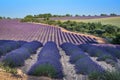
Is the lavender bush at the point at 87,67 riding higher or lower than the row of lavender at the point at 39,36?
higher

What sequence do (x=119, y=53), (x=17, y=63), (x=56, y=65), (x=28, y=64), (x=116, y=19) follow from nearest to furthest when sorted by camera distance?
(x=56, y=65) → (x=17, y=63) → (x=28, y=64) → (x=119, y=53) → (x=116, y=19)

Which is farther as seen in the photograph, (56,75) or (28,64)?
(28,64)

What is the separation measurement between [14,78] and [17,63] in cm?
346

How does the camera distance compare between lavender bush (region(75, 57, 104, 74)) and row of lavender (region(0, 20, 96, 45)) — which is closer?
lavender bush (region(75, 57, 104, 74))

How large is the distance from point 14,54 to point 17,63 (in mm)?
594

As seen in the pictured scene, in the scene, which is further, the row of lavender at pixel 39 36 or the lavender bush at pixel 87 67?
the row of lavender at pixel 39 36

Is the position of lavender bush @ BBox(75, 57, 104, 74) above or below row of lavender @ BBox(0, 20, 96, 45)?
above

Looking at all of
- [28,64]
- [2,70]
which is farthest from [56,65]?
[28,64]

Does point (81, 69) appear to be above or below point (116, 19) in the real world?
above

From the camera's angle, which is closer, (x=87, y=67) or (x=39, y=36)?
(x=87, y=67)

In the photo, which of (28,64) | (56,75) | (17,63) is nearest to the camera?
(56,75)

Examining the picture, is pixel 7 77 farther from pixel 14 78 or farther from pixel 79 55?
pixel 79 55

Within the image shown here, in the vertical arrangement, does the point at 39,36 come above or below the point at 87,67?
below

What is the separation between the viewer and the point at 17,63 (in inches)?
695
